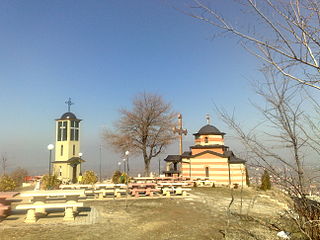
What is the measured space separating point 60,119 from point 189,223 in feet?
89.4

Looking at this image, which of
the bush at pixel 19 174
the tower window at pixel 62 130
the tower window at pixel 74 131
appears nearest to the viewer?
the bush at pixel 19 174

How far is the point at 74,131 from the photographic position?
30.7 meters

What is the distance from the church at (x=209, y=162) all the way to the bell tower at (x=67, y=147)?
12644mm

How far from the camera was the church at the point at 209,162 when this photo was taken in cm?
2225

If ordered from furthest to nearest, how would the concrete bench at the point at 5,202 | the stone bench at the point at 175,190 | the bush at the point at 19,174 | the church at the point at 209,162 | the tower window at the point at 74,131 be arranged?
the tower window at the point at 74,131, the bush at the point at 19,174, the church at the point at 209,162, the stone bench at the point at 175,190, the concrete bench at the point at 5,202

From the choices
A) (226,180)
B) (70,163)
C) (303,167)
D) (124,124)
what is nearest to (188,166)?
(226,180)

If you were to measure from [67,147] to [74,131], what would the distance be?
88.9 inches

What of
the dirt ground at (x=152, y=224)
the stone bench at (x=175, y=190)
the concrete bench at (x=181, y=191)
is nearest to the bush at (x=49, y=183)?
the dirt ground at (x=152, y=224)

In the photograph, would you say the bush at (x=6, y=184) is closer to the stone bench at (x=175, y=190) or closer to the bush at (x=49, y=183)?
the bush at (x=49, y=183)

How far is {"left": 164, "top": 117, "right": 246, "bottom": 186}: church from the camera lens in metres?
22.2

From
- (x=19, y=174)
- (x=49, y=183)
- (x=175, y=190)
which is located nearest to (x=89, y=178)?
(x=49, y=183)

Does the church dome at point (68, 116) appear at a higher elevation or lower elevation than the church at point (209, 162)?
higher

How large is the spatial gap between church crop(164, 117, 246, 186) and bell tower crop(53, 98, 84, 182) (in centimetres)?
1264

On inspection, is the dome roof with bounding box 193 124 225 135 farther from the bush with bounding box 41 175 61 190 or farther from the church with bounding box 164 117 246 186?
the bush with bounding box 41 175 61 190
